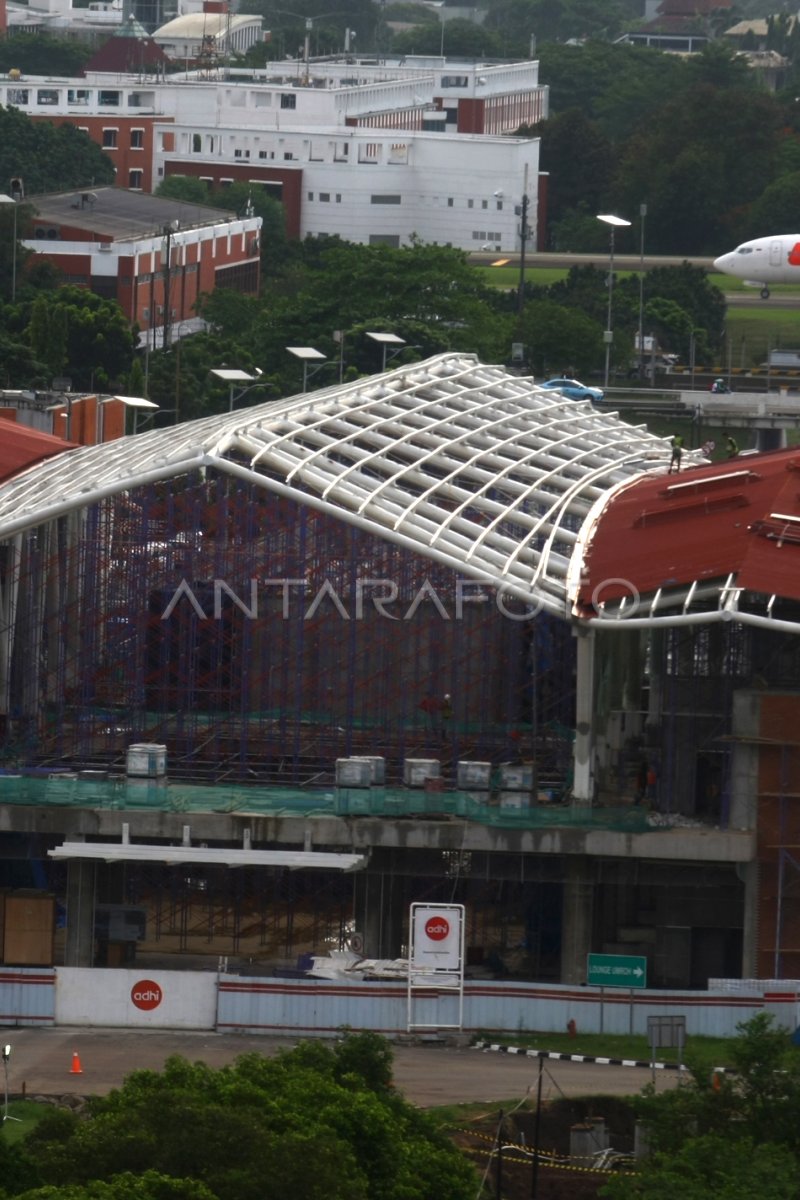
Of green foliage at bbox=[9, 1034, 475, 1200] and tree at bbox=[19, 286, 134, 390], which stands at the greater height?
tree at bbox=[19, 286, 134, 390]

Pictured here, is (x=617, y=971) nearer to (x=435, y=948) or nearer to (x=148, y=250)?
(x=435, y=948)

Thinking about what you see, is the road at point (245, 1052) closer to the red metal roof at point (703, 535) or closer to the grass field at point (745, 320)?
the red metal roof at point (703, 535)

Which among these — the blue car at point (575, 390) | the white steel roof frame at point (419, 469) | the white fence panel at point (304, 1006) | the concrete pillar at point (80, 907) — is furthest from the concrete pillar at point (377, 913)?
the blue car at point (575, 390)

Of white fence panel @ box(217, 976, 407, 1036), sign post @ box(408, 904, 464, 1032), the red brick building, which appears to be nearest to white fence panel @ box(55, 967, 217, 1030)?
white fence panel @ box(217, 976, 407, 1036)

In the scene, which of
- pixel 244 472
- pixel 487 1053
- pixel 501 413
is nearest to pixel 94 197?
pixel 501 413

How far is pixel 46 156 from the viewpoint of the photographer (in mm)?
183625

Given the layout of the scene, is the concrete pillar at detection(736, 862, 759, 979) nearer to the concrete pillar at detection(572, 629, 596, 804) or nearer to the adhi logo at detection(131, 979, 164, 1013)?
the concrete pillar at detection(572, 629, 596, 804)

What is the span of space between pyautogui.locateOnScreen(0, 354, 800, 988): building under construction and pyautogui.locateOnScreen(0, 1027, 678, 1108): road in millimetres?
4438

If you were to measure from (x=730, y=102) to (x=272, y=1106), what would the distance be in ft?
511

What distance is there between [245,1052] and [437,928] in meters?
4.35

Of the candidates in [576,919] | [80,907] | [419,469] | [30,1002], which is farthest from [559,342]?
[30,1002]

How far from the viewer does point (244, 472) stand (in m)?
60.7

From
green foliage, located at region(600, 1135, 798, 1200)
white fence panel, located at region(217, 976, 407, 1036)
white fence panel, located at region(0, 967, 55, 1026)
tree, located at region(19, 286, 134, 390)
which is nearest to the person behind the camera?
green foliage, located at region(600, 1135, 798, 1200)

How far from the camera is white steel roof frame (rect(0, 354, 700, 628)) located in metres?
60.6
